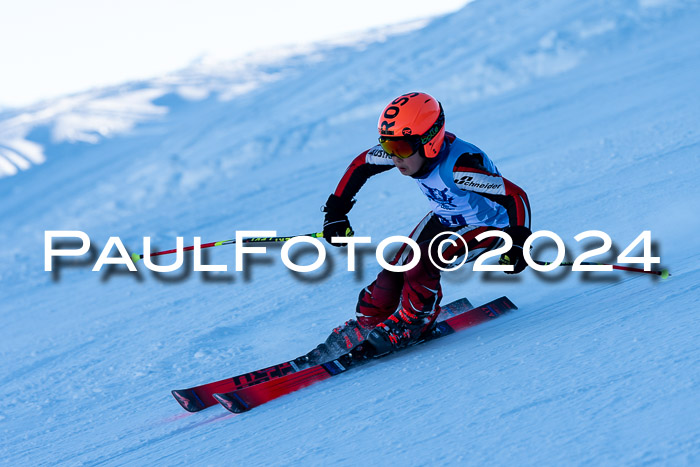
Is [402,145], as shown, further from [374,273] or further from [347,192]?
[374,273]

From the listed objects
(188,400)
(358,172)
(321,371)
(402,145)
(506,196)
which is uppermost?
(402,145)

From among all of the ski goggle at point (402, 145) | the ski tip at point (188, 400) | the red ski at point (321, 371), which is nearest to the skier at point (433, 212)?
the ski goggle at point (402, 145)

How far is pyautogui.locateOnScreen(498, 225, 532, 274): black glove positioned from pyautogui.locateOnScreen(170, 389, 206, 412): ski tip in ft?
5.65

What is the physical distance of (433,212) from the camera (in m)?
4.10

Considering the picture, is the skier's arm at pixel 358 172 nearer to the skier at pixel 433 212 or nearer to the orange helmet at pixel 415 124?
the skier at pixel 433 212

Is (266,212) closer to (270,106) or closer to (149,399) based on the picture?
(149,399)

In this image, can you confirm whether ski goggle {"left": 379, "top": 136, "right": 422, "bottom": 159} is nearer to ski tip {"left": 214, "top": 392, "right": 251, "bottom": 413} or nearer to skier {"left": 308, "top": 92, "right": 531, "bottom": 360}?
skier {"left": 308, "top": 92, "right": 531, "bottom": 360}

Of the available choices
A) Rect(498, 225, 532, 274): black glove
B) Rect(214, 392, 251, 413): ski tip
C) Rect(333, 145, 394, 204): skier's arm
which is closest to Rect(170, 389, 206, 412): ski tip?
Rect(214, 392, 251, 413): ski tip

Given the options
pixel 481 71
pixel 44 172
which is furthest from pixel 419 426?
pixel 44 172

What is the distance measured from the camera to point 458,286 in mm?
5008

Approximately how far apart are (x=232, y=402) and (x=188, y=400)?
0.35 meters

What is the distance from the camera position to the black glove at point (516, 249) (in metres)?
3.47

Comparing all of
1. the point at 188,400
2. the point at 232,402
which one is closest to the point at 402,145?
the point at 232,402

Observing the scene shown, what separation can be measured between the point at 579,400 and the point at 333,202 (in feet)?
7.13
